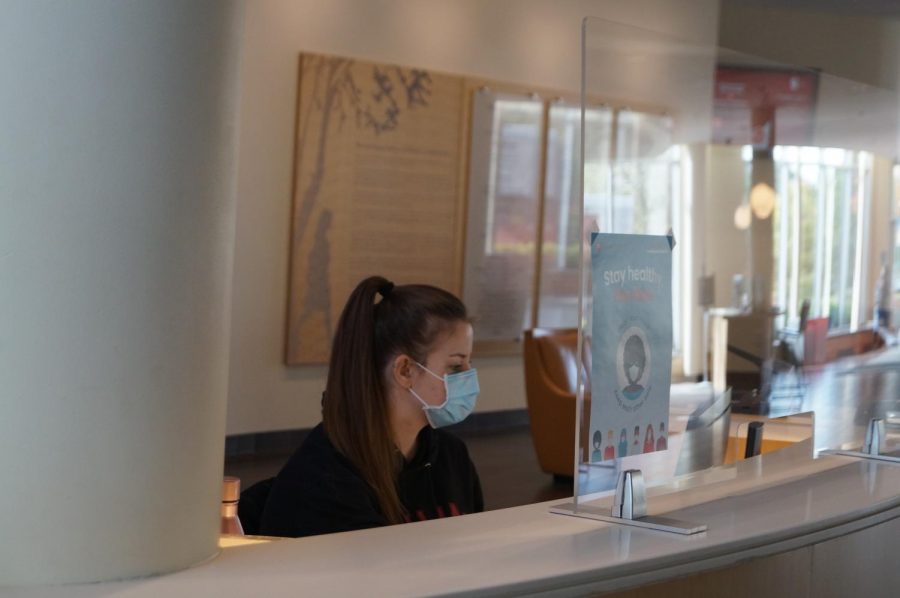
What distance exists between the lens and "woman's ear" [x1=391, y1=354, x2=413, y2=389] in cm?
303

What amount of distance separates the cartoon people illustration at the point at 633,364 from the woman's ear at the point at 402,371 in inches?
36.4

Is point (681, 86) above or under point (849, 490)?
above

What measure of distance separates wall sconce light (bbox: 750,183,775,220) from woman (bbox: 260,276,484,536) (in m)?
0.75

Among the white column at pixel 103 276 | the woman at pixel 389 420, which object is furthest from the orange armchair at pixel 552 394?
the white column at pixel 103 276

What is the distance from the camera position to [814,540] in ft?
7.54

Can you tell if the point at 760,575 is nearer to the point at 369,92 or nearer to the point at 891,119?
the point at 891,119

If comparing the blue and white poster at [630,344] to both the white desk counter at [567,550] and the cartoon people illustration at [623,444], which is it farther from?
the white desk counter at [567,550]

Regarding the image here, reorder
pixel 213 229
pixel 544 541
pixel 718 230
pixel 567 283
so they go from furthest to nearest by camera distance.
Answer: pixel 567 283 < pixel 718 230 < pixel 544 541 < pixel 213 229

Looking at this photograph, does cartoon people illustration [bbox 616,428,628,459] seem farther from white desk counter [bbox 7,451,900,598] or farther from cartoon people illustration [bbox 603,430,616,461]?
white desk counter [bbox 7,451,900,598]

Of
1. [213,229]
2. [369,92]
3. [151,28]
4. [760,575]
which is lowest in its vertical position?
[760,575]

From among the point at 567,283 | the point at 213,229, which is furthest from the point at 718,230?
the point at 567,283

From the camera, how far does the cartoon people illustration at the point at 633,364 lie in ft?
7.15

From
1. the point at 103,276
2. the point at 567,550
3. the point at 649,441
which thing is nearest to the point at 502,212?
the point at 649,441

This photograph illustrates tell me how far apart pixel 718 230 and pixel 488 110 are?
7.54 meters
